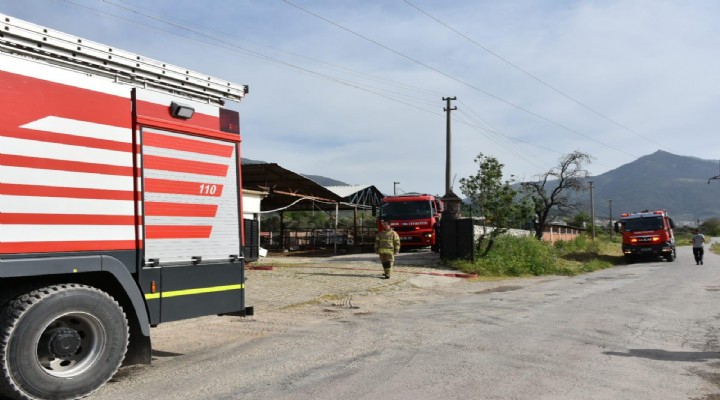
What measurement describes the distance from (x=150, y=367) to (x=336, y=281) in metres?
8.82

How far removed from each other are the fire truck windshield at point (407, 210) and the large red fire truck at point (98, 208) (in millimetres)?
18230

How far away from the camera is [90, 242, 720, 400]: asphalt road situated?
4.91 metres

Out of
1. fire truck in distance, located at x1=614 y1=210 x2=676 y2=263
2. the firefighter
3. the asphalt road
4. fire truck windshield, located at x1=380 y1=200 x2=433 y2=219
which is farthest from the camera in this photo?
fire truck in distance, located at x1=614 y1=210 x2=676 y2=263

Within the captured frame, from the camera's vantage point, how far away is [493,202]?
67.6ft

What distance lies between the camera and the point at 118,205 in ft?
16.7

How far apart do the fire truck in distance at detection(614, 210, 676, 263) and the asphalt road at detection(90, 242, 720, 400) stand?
1880 centimetres

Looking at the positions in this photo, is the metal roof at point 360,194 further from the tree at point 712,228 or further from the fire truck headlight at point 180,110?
the tree at point 712,228

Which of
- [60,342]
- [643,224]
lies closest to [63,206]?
[60,342]

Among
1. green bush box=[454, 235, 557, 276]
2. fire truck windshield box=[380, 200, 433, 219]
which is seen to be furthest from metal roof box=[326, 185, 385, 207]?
green bush box=[454, 235, 557, 276]

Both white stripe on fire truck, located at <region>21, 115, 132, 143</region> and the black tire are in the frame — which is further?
the black tire

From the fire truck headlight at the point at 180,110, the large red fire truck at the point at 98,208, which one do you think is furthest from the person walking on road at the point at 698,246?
the fire truck headlight at the point at 180,110

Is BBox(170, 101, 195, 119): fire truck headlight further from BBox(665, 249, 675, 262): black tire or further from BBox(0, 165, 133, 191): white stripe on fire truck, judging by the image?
BBox(665, 249, 675, 262): black tire

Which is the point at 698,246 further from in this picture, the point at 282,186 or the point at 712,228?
the point at 712,228

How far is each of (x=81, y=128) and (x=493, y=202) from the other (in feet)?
57.1
